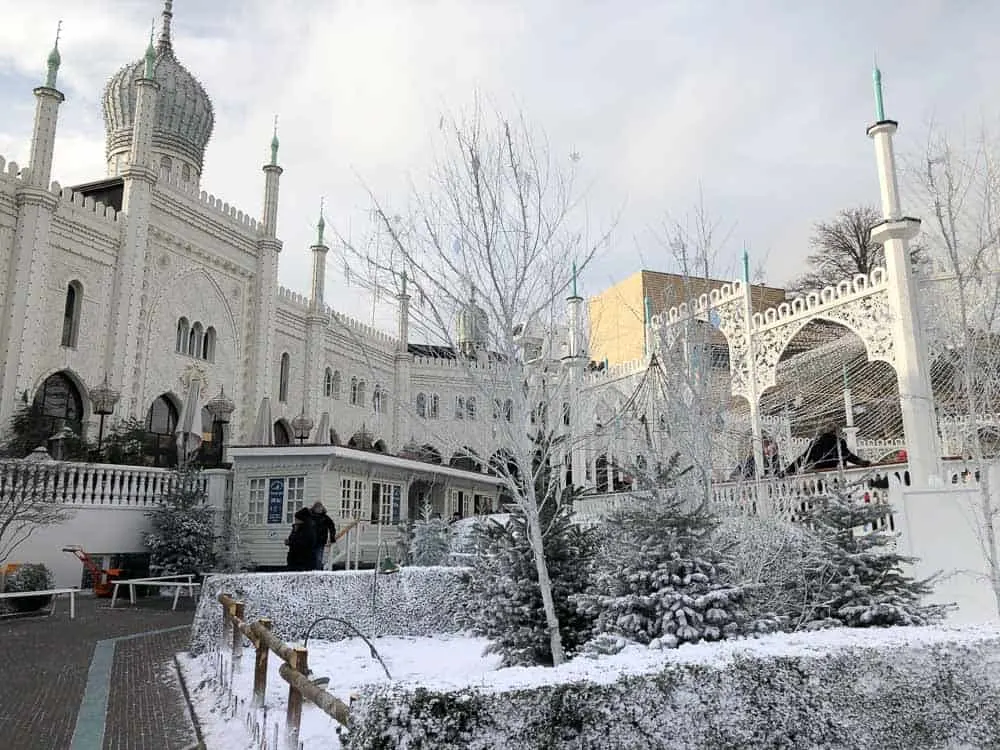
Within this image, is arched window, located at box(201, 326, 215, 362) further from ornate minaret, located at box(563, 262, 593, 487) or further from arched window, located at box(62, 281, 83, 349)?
ornate minaret, located at box(563, 262, 593, 487)

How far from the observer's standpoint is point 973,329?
7.84 m

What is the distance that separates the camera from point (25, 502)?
12539 millimetres

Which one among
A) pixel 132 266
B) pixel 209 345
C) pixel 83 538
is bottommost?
pixel 83 538

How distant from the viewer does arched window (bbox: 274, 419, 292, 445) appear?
27656mm

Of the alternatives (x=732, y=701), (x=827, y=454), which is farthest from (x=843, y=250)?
(x=732, y=701)

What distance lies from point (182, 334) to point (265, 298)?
149 inches

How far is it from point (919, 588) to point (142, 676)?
Answer: 7755 millimetres

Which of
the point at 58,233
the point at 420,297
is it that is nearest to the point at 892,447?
the point at 420,297

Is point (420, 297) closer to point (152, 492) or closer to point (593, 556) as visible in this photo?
point (593, 556)

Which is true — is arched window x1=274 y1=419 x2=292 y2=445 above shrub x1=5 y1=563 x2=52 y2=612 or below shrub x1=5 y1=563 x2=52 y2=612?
above

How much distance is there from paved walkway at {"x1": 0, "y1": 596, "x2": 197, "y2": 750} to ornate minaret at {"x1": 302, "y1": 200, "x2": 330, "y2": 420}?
1835cm

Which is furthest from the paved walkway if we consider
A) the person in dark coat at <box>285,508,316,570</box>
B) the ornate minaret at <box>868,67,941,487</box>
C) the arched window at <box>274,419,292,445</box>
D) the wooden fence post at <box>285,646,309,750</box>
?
the arched window at <box>274,419,292,445</box>

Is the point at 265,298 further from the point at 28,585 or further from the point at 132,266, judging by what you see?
the point at 28,585

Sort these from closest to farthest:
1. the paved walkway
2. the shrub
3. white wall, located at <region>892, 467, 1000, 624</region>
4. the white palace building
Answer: the paved walkway
white wall, located at <region>892, 467, 1000, 624</region>
the shrub
the white palace building
